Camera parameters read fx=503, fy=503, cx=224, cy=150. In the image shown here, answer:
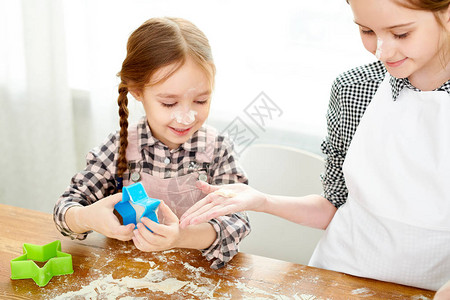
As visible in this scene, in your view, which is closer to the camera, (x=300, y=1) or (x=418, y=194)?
(x=418, y=194)

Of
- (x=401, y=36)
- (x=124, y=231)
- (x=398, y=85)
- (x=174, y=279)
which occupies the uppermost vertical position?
(x=401, y=36)

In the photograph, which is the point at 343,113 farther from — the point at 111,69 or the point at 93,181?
the point at 111,69

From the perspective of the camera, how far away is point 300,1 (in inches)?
80.3

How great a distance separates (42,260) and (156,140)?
47 centimetres

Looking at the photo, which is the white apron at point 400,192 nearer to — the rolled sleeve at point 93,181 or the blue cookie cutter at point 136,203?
the blue cookie cutter at point 136,203

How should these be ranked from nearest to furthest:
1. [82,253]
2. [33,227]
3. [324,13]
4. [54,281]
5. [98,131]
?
[54,281]
[82,253]
[33,227]
[324,13]
[98,131]

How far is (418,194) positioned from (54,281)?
3.07 ft

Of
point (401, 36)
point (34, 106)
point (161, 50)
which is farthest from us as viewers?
point (34, 106)

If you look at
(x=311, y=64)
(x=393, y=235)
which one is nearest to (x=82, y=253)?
(x=393, y=235)

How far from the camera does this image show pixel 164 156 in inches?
61.4

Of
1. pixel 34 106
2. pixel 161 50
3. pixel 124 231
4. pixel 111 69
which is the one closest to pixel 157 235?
pixel 124 231

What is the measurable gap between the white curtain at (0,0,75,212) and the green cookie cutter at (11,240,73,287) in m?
1.39

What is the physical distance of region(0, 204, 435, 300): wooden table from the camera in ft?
3.90

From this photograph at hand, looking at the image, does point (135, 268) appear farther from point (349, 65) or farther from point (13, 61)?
point (13, 61)
